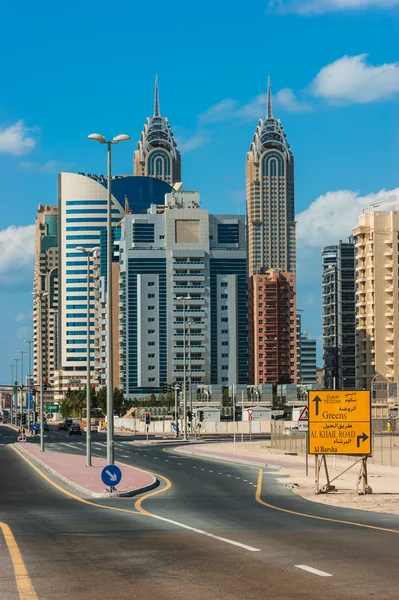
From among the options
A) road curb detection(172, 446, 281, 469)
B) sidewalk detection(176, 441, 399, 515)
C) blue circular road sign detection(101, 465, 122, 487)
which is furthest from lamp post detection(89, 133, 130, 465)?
road curb detection(172, 446, 281, 469)

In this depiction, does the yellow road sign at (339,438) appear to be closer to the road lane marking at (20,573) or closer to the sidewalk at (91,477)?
the sidewalk at (91,477)

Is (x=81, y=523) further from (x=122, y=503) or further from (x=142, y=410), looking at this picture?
(x=142, y=410)

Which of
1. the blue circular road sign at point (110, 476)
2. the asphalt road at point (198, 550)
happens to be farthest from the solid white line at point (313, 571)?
the blue circular road sign at point (110, 476)

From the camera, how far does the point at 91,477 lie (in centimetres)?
4331

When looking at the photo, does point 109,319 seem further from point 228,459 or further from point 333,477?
point 228,459

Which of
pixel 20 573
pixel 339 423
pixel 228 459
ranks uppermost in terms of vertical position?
pixel 339 423

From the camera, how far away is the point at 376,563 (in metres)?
16.0

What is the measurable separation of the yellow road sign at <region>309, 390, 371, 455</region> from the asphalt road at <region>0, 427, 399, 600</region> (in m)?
2.01

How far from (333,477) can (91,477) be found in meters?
10.9

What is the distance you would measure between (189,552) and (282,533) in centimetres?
417

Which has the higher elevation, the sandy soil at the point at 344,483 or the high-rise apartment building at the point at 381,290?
the high-rise apartment building at the point at 381,290

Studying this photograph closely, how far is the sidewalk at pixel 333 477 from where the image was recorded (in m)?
31.2

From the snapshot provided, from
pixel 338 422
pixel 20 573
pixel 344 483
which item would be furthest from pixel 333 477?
pixel 20 573

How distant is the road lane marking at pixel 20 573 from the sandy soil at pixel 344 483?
37.8 feet
